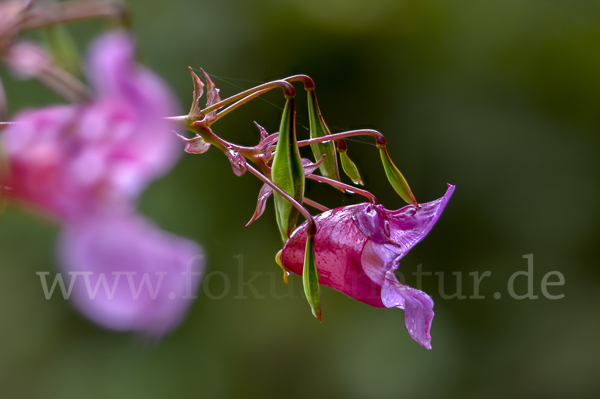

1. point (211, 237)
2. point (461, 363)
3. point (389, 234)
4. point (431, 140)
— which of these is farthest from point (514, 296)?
point (389, 234)

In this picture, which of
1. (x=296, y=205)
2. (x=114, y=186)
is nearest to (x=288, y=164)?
(x=296, y=205)

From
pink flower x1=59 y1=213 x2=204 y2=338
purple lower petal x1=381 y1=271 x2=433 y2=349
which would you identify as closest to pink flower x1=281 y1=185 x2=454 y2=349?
purple lower petal x1=381 y1=271 x2=433 y2=349

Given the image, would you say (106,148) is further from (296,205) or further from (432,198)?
(432,198)

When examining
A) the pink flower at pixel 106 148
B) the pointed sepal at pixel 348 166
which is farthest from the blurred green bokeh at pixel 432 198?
the pink flower at pixel 106 148

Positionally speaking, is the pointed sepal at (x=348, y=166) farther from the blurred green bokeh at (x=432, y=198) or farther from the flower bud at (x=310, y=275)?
the blurred green bokeh at (x=432, y=198)

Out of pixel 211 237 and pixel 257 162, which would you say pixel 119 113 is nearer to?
pixel 257 162

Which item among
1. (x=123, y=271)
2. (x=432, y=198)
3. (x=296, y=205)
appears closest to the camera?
(x=123, y=271)
